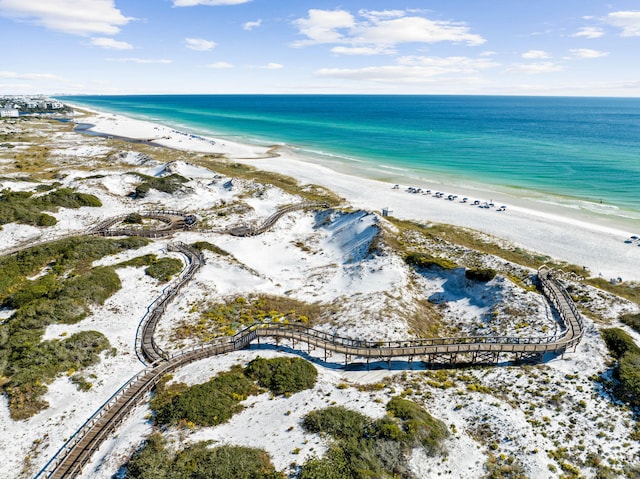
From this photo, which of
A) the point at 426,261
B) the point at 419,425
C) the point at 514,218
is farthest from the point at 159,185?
the point at 419,425

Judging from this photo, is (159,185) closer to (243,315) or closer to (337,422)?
(243,315)

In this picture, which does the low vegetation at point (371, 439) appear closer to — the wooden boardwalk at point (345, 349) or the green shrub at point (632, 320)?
the wooden boardwalk at point (345, 349)

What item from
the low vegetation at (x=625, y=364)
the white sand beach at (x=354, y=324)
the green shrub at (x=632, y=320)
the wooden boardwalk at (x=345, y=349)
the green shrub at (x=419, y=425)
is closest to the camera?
the green shrub at (x=419, y=425)

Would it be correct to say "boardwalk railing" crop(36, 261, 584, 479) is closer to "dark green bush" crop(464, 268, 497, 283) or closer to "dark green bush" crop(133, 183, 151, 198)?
"dark green bush" crop(464, 268, 497, 283)

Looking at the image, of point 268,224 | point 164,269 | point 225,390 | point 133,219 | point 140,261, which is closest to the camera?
point 225,390

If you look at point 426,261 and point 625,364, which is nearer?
point 625,364

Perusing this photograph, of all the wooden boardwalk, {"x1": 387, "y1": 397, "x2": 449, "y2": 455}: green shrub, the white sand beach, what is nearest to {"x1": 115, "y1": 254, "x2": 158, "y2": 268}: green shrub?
the white sand beach

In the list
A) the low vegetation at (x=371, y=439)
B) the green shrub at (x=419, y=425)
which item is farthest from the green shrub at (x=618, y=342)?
the low vegetation at (x=371, y=439)
